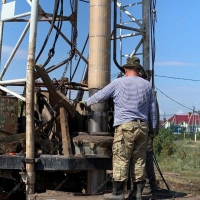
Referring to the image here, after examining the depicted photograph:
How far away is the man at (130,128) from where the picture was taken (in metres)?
4.61

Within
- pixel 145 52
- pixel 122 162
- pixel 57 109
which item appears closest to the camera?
pixel 122 162

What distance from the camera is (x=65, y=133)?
5.46 meters

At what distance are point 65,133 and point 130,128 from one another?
1151 mm

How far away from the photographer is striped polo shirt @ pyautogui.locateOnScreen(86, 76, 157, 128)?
4.70 m

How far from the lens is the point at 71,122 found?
5797 mm

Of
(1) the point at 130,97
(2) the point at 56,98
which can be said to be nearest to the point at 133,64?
(1) the point at 130,97

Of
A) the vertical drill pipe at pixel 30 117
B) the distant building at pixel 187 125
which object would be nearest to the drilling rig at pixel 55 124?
the vertical drill pipe at pixel 30 117

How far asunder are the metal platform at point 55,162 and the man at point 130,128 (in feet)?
2.24

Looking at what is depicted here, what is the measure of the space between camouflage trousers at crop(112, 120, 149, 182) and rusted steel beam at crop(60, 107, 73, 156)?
0.91 metres

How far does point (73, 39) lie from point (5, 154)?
2.64 meters

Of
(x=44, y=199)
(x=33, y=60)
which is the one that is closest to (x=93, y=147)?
(x=44, y=199)

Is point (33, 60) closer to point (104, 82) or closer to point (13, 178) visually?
point (104, 82)

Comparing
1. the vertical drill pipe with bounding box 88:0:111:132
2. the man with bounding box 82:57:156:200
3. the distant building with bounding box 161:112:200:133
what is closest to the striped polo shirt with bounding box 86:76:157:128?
the man with bounding box 82:57:156:200

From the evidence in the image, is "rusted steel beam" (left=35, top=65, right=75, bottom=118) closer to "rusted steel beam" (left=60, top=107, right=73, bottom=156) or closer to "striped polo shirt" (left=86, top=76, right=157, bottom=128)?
"rusted steel beam" (left=60, top=107, right=73, bottom=156)
